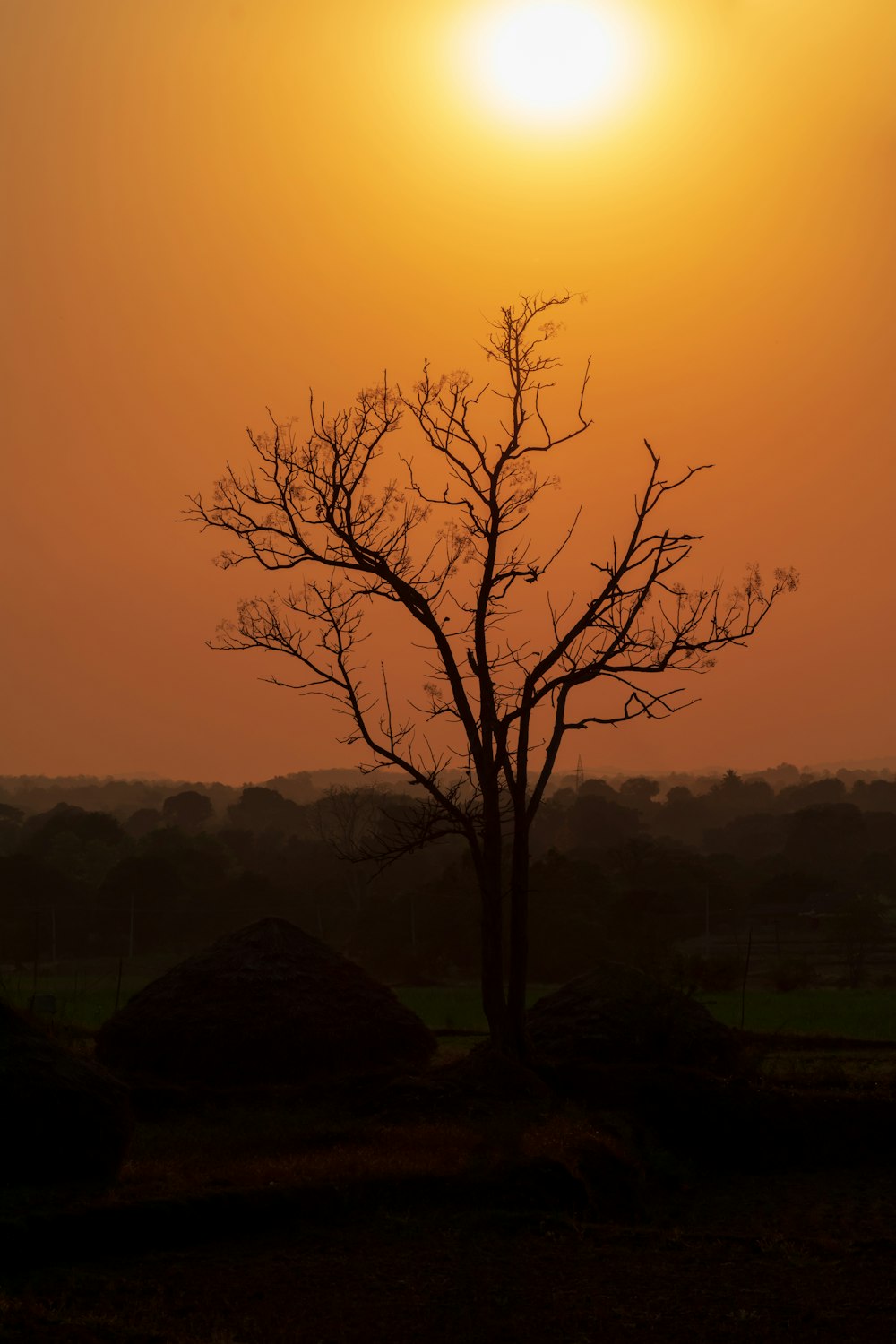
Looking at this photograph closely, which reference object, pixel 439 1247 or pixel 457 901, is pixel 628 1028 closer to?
pixel 439 1247

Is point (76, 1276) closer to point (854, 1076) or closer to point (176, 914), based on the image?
point (854, 1076)

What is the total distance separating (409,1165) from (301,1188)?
1.28 metres

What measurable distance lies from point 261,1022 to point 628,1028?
4802 millimetres

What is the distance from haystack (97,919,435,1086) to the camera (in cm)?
1792

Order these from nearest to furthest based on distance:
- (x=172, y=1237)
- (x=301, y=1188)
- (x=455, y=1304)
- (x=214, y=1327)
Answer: (x=214, y=1327) < (x=455, y=1304) < (x=172, y=1237) < (x=301, y=1188)

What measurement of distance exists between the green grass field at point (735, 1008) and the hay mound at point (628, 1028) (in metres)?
3.87

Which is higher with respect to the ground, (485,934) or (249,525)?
(249,525)

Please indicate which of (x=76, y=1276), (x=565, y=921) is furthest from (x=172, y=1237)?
(x=565, y=921)

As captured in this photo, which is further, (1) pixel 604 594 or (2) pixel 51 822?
(2) pixel 51 822

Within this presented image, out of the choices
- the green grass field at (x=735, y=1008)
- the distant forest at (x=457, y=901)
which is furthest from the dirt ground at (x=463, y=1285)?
the distant forest at (x=457, y=901)

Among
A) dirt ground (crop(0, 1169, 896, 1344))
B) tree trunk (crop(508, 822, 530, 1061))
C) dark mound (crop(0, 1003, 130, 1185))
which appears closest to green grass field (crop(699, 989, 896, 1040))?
tree trunk (crop(508, 822, 530, 1061))

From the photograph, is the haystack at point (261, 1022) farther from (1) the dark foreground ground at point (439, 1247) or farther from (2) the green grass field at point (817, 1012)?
(2) the green grass field at point (817, 1012)

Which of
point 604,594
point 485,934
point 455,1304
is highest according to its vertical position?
point 604,594

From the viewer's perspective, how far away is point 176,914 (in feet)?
185
